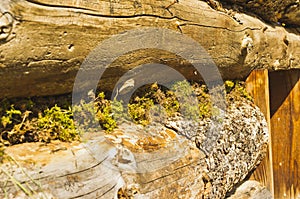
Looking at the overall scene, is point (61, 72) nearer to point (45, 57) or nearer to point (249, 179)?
point (45, 57)

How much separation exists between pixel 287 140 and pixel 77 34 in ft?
8.87

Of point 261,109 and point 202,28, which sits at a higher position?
point 202,28

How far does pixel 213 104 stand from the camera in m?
2.87

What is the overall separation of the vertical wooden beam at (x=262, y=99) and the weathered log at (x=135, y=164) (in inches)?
17.0

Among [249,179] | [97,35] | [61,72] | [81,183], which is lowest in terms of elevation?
[249,179]

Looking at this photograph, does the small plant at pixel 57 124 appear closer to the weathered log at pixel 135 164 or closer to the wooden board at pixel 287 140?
the weathered log at pixel 135 164

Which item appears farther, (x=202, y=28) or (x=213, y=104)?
(x=213, y=104)

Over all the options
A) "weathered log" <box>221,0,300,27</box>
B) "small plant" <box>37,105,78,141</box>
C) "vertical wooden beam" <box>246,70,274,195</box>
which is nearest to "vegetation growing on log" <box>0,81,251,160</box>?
"small plant" <box>37,105,78,141</box>

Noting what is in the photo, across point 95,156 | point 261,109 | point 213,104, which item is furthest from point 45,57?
point 261,109

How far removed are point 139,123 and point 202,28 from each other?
0.69m

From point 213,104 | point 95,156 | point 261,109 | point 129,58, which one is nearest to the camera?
point 95,156

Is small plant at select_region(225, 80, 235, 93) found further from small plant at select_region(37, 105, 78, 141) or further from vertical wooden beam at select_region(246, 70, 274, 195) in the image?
small plant at select_region(37, 105, 78, 141)

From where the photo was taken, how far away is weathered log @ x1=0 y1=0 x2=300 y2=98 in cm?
161

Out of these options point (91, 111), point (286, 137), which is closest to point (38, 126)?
point (91, 111)
